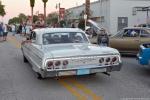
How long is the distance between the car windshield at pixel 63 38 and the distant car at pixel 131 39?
512 cm

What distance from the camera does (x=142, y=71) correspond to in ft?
36.3

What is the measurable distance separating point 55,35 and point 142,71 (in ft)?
10.5

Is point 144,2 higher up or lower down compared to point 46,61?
higher up

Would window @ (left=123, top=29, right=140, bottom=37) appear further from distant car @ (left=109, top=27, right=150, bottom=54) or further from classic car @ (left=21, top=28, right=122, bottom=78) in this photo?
classic car @ (left=21, top=28, right=122, bottom=78)

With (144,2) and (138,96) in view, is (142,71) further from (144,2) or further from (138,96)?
(144,2)

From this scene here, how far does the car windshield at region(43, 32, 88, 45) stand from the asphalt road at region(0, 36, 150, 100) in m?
1.09

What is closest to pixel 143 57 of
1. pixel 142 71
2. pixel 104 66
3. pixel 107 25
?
pixel 142 71

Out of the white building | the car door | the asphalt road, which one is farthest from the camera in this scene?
the white building

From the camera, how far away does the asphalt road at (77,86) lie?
750 centimetres

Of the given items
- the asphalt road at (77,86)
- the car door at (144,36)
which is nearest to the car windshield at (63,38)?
the asphalt road at (77,86)

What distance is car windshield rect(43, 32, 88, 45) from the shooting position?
9.83 m

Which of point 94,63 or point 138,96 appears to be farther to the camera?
point 94,63

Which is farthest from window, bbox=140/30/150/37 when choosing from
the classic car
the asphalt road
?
the classic car

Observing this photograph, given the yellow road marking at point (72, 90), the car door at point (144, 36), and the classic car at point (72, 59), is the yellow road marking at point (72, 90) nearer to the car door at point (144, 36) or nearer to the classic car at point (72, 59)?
the classic car at point (72, 59)
